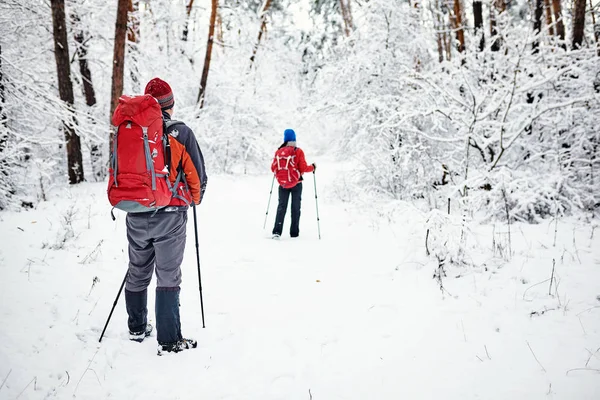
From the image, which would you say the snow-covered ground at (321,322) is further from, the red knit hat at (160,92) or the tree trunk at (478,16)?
the tree trunk at (478,16)

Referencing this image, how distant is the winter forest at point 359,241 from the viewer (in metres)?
2.79

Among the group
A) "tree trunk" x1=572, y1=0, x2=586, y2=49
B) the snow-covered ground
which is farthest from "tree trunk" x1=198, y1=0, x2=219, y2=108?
"tree trunk" x1=572, y1=0, x2=586, y2=49

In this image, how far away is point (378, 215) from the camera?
7.61 m

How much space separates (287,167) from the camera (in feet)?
22.7

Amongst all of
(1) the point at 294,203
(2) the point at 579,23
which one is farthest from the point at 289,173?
(2) the point at 579,23

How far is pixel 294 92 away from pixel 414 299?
20789 millimetres

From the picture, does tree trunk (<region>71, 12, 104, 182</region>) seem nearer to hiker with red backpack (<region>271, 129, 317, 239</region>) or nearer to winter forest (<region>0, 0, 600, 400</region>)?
winter forest (<region>0, 0, 600, 400</region>)

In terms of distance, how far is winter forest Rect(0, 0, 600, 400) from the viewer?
110 inches

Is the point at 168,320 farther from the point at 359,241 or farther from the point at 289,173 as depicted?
the point at 289,173

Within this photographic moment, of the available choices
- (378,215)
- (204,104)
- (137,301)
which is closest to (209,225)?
(378,215)

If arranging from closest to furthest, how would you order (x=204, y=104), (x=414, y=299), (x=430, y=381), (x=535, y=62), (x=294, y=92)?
(x=430, y=381) → (x=414, y=299) → (x=535, y=62) → (x=204, y=104) → (x=294, y=92)

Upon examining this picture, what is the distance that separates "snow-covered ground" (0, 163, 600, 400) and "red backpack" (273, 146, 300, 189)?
1.75 meters

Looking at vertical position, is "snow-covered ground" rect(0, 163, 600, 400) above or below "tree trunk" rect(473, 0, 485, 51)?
below

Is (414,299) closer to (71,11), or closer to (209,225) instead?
(209,225)
